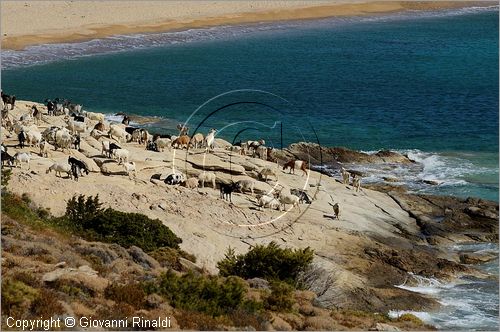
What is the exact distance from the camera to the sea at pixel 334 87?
163 feet

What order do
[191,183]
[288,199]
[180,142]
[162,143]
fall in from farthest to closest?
[180,142], [162,143], [191,183], [288,199]

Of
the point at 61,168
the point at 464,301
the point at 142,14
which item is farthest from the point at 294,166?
the point at 142,14

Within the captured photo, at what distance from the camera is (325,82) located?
77.1 meters

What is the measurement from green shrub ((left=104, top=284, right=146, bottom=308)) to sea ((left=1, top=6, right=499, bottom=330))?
39.3 ft

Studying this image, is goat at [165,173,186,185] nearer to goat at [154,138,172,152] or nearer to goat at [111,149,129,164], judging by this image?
goat at [111,149,129,164]

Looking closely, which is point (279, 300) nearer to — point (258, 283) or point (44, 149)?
point (258, 283)

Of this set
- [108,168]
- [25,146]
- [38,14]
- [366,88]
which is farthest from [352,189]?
[38,14]

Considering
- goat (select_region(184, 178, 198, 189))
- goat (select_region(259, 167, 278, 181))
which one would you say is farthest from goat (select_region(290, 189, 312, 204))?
goat (select_region(184, 178, 198, 189))

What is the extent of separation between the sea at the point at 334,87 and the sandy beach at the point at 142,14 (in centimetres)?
386

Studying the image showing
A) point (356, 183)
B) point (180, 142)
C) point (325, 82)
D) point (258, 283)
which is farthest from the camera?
point (325, 82)

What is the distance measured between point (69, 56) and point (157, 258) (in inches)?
2601

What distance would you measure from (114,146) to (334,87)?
3962 cm

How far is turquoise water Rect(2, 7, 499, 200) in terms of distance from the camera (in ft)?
185

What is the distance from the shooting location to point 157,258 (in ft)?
88.0
